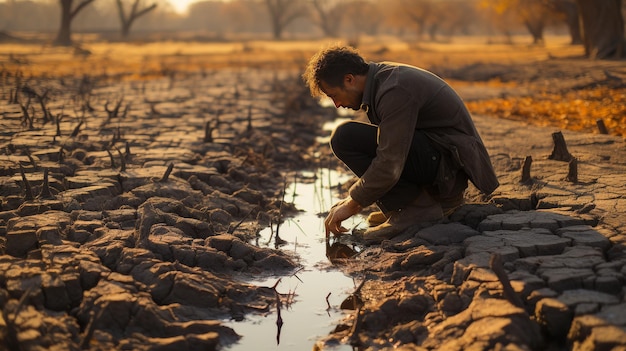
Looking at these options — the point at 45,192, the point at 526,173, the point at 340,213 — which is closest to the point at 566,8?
the point at 526,173

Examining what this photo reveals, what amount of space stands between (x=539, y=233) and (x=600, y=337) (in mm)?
1349

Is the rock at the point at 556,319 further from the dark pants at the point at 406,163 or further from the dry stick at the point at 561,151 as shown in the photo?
the dry stick at the point at 561,151

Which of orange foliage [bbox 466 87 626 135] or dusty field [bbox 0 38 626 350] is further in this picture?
orange foliage [bbox 466 87 626 135]

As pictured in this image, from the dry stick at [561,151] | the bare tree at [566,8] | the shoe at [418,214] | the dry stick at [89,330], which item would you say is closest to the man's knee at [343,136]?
the shoe at [418,214]

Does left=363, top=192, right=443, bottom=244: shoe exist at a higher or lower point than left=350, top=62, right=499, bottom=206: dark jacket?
lower

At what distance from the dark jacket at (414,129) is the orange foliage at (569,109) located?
3.82 meters

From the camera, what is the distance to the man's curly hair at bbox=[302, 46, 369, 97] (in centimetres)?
421

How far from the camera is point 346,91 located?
14.1ft

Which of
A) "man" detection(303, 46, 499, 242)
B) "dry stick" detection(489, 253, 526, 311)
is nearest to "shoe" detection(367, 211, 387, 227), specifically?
"man" detection(303, 46, 499, 242)

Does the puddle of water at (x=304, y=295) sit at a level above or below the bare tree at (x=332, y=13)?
below

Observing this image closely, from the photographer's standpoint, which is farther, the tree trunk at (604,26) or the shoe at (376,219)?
the tree trunk at (604,26)

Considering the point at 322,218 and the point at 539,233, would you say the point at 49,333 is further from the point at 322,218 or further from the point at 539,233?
the point at 322,218

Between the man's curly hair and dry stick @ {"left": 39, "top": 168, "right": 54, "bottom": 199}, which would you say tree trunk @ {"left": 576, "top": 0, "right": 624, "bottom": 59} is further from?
dry stick @ {"left": 39, "top": 168, "right": 54, "bottom": 199}

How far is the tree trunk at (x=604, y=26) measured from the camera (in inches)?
679
